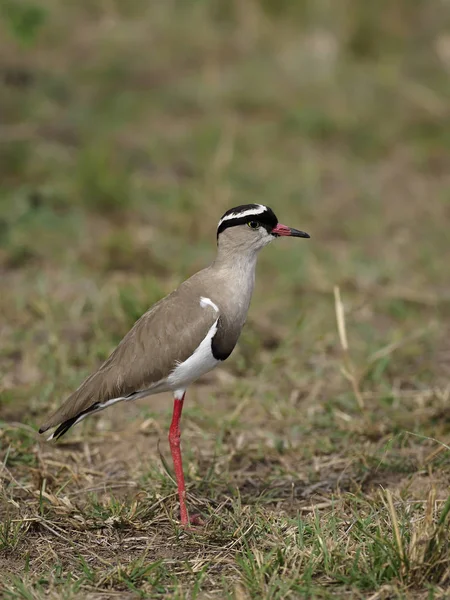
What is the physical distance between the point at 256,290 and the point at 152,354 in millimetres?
2821

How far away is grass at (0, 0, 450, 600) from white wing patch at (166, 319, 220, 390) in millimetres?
383

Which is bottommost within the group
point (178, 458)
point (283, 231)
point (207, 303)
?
point (178, 458)

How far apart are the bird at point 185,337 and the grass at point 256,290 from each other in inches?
12.8

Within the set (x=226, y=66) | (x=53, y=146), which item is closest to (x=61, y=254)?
(x=53, y=146)

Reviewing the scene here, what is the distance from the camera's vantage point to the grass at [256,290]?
3889 mm

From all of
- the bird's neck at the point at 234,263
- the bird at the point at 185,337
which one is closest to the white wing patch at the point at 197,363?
the bird at the point at 185,337

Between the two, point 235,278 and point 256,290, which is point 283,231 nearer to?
point 235,278

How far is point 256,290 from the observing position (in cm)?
709

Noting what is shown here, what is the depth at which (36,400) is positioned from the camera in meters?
5.45

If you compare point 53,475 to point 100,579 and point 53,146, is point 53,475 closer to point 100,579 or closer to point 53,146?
point 100,579

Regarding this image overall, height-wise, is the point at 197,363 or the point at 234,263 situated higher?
the point at 234,263

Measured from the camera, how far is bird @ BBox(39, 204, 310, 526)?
14.1ft

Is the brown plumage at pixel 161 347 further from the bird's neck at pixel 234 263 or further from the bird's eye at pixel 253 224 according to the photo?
the bird's eye at pixel 253 224

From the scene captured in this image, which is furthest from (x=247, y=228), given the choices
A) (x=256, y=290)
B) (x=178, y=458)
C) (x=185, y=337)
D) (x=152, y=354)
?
(x=256, y=290)
